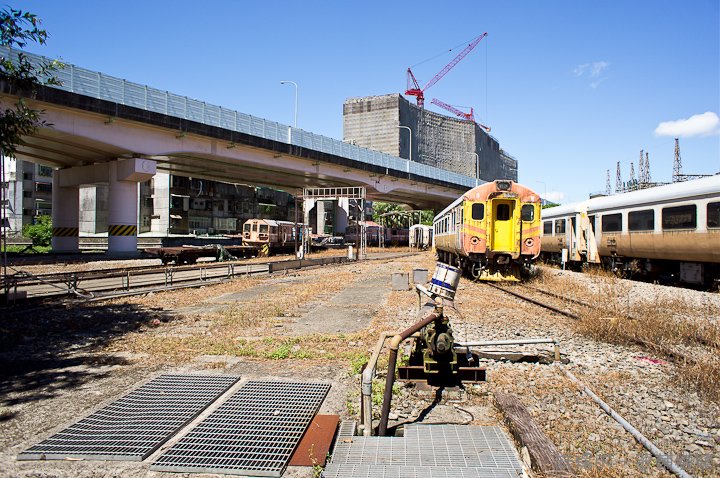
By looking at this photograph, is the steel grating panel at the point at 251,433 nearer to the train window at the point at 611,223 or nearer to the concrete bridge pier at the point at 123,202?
the train window at the point at 611,223

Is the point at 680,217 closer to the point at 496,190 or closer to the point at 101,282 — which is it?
the point at 496,190

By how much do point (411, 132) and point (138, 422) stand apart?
176 metres

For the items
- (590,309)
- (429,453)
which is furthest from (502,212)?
(429,453)

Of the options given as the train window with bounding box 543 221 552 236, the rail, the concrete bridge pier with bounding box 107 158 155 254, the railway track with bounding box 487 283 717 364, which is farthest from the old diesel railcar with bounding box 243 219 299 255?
the railway track with bounding box 487 283 717 364

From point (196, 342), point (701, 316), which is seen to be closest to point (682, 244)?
point (701, 316)

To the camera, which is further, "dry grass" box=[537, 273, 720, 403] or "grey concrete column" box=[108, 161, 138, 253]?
"grey concrete column" box=[108, 161, 138, 253]

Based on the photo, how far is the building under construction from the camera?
170125 millimetres

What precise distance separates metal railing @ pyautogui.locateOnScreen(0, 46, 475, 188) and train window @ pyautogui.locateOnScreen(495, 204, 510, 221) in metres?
17.3

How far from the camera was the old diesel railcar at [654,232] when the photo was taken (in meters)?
13.4

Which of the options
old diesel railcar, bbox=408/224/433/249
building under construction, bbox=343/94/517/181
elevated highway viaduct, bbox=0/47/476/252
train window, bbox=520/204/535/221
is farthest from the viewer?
building under construction, bbox=343/94/517/181

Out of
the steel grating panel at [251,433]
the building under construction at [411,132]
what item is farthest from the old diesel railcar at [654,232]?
the building under construction at [411,132]

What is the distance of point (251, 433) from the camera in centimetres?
431

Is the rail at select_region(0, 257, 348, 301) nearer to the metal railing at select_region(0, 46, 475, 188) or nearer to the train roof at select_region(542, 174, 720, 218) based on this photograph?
the metal railing at select_region(0, 46, 475, 188)

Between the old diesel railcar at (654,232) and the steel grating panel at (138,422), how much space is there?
44.8 feet
